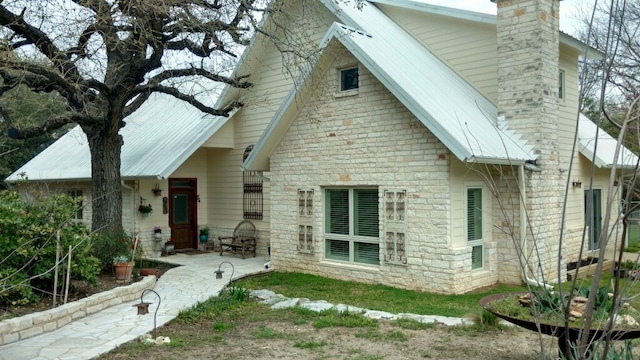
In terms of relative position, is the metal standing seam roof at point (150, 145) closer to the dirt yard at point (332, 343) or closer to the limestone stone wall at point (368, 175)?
the limestone stone wall at point (368, 175)

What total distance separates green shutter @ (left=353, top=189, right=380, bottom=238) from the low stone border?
14.9ft

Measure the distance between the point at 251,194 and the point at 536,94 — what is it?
840 cm

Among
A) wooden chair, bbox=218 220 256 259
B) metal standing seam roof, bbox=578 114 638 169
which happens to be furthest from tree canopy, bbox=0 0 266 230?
metal standing seam roof, bbox=578 114 638 169

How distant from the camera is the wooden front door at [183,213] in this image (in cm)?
1699

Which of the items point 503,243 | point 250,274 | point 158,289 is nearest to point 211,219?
point 250,274

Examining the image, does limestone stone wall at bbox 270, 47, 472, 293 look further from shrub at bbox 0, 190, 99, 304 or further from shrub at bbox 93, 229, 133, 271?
shrub at bbox 0, 190, 99, 304

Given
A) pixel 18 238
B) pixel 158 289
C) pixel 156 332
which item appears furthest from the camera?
→ pixel 158 289

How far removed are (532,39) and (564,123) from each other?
10.7 feet

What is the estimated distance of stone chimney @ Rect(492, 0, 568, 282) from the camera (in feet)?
36.7

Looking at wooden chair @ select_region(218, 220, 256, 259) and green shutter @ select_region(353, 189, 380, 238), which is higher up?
green shutter @ select_region(353, 189, 380, 238)

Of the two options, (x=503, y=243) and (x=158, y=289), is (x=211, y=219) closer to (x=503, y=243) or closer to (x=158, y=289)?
(x=158, y=289)

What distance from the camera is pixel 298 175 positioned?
506 inches

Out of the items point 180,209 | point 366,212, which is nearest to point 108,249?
point 180,209

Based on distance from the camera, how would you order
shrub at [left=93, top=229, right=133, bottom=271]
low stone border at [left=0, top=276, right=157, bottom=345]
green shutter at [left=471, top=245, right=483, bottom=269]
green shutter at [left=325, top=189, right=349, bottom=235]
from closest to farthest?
low stone border at [left=0, top=276, right=157, bottom=345] → green shutter at [left=471, top=245, right=483, bottom=269] → shrub at [left=93, top=229, right=133, bottom=271] → green shutter at [left=325, top=189, right=349, bottom=235]
